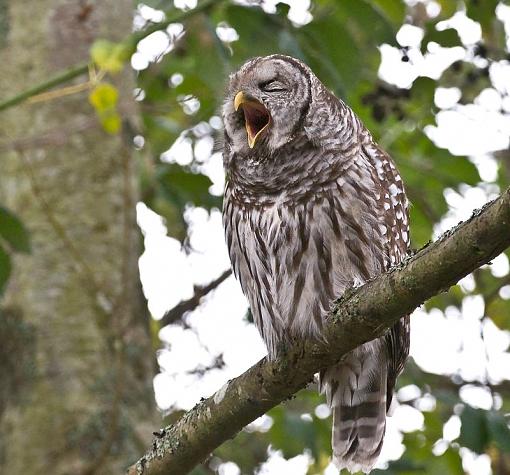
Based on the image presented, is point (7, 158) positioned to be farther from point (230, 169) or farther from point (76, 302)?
point (230, 169)

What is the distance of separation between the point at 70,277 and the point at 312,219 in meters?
1.25

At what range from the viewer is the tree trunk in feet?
12.9

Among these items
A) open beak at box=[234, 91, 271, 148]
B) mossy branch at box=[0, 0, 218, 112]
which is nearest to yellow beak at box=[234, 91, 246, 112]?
open beak at box=[234, 91, 271, 148]

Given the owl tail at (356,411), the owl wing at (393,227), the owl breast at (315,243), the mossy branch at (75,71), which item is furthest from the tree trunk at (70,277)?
the owl wing at (393,227)

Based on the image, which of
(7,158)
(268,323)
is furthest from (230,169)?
(7,158)

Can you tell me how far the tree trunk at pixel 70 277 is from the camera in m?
3.95

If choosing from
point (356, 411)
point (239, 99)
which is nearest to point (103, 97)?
point (239, 99)

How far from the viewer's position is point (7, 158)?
446 cm

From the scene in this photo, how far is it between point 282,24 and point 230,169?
589 mm

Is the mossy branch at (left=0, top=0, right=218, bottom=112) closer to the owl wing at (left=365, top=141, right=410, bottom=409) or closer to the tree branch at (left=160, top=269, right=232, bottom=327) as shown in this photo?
the owl wing at (left=365, top=141, right=410, bottom=409)

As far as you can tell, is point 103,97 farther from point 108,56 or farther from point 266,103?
point 266,103

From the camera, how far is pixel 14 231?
3.39 metres

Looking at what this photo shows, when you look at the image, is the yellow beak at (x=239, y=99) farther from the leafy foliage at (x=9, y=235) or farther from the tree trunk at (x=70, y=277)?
the leafy foliage at (x=9, y=235)

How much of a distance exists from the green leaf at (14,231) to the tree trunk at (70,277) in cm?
36
